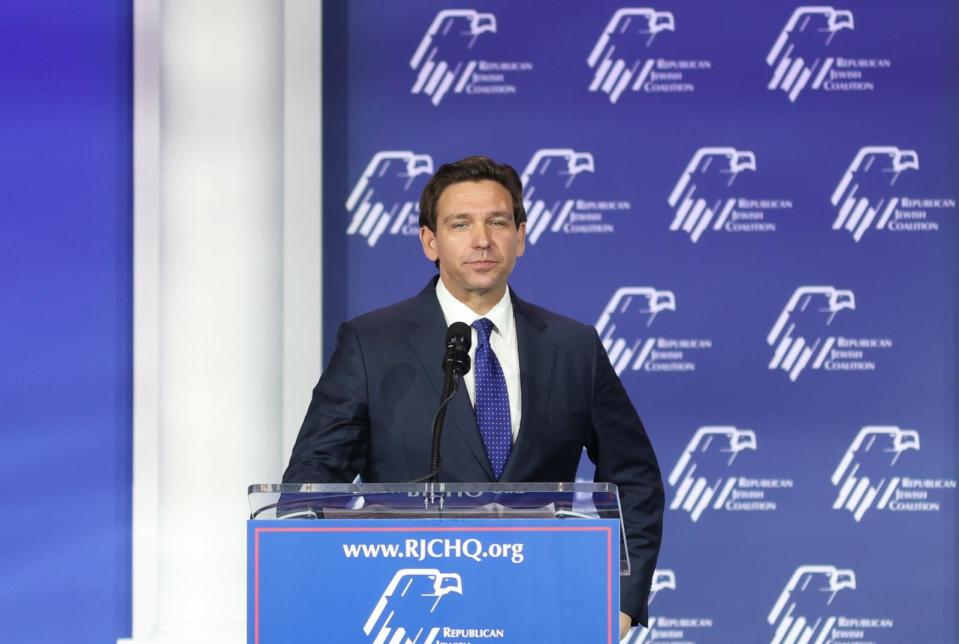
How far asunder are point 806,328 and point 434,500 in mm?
3014

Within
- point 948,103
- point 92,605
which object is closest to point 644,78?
point 948,103

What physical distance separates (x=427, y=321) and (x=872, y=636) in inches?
109

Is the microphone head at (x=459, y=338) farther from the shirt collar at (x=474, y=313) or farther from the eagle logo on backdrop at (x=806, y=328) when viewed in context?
the eagle logo on backdrop at (x=806, y=328)

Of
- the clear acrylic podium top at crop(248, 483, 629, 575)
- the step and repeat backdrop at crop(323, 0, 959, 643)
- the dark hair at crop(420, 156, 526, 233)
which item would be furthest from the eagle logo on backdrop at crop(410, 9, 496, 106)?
the clear acrylic podium top at crop(248, 483, 629, 575)

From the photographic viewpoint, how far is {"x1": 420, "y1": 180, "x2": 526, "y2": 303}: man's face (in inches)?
95.0

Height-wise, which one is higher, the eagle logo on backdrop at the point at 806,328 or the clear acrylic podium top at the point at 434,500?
the eagle logo on backdrop at the point at 806,328

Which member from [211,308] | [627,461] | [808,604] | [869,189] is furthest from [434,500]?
[869,189]

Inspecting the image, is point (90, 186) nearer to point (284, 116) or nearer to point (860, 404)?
point (284, 116)

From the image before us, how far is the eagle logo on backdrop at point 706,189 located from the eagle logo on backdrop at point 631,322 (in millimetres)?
267

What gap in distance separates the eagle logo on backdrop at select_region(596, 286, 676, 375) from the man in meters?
1.84

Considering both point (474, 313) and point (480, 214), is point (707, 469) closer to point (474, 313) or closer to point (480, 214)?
point (474, 313)

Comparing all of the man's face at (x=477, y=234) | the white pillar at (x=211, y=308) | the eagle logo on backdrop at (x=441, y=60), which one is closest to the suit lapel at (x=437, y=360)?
the man's face at (x=477, y=234)

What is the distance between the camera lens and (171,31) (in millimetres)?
4059

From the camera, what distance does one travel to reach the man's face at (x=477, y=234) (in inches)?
95.0
